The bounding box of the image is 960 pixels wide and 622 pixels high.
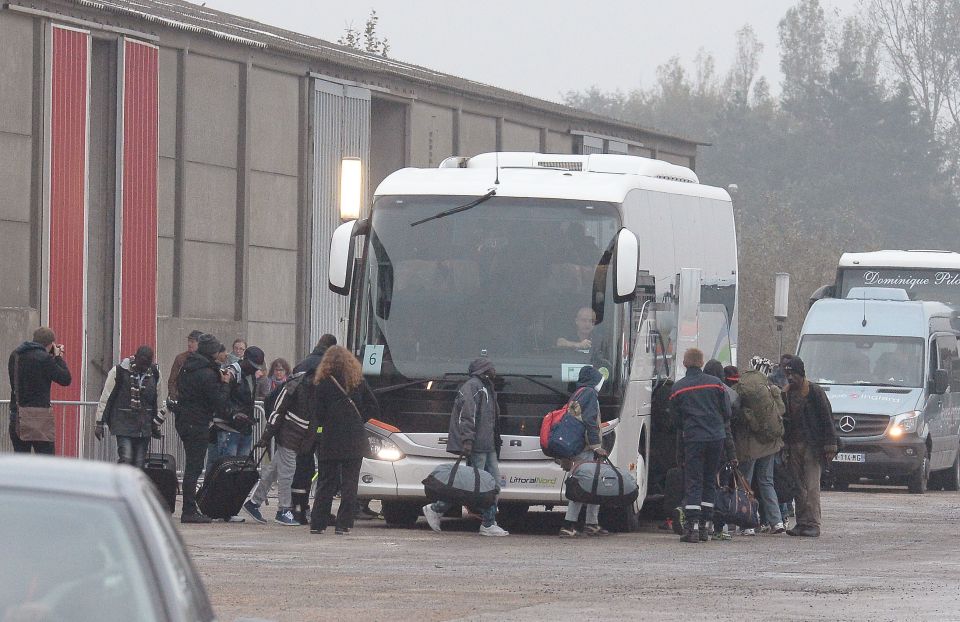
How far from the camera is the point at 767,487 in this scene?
19.2 meters

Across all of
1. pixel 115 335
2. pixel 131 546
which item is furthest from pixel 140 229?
pixel 131 546

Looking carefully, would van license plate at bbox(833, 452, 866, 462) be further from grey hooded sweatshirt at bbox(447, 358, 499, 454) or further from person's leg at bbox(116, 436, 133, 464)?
person's leg at bbox(116, 436, 133, 464)

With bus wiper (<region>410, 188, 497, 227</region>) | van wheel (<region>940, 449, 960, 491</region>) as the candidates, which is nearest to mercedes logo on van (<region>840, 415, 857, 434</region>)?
van wheel (<region>940, 449, 960, 491</region>)

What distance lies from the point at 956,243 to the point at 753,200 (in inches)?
444

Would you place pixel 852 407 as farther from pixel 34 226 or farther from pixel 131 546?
pixel 131 546

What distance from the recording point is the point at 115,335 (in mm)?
28781

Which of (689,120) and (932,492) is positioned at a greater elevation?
(689,120)

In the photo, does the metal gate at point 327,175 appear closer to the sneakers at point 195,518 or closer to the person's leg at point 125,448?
the person's leg at point 125,448

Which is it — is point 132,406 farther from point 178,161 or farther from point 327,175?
point 327,175

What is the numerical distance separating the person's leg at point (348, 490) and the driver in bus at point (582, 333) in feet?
7.42

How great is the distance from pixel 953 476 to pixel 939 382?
2.84 meters

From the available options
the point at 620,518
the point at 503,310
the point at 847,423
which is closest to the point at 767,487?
the point at 620,518

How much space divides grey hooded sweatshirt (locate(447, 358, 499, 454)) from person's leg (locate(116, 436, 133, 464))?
3241 millimetres

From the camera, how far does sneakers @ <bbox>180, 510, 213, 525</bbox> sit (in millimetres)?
18328
